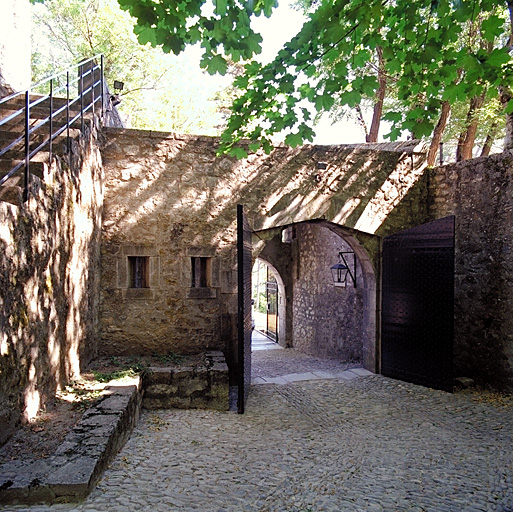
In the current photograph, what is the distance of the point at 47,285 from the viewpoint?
381 cm

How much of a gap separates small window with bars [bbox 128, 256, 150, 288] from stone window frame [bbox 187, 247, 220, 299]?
0.55m

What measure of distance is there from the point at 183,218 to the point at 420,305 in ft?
11.9

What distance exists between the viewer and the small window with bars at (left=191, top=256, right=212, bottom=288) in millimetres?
6285

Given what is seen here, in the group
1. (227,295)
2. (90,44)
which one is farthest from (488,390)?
(90,44)

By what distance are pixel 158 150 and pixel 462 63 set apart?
435 cm

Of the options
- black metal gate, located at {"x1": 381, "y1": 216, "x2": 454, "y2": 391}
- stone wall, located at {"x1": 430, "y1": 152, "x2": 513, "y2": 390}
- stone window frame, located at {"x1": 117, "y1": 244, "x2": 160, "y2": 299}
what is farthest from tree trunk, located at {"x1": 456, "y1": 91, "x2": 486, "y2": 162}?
stone window frame, located at {"x1": 117, "y1": 244, "x2": 160, "y2": 299}

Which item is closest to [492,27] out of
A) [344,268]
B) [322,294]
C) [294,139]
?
[294,139]

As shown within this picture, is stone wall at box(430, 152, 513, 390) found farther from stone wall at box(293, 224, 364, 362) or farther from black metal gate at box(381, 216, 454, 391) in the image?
stone wall at box(293, 224, 364, 362)

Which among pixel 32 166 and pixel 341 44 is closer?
pixel 341 44

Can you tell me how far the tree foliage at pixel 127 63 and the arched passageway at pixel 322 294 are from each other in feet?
22.9

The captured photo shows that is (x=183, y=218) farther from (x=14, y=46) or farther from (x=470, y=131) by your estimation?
(x=470, y=131)

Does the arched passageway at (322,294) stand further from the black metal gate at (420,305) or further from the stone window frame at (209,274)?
the stone window frame at (209,274)

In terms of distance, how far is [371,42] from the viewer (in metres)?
2.88

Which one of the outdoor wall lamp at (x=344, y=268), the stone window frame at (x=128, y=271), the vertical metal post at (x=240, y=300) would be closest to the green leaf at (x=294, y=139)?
the vertical metal post at (x=240, y=300)
